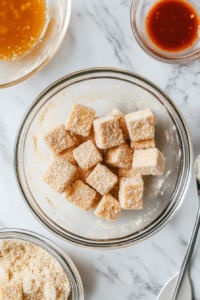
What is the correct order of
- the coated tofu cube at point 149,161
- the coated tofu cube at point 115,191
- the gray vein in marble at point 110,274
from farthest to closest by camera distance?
the gray vein in marble at point 110,274 → the coated tofu cube at point 115,191 → the coated tofu cube at point 149,161

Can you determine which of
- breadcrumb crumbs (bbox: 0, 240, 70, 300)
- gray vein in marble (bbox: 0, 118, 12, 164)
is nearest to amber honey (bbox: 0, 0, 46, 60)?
gray vein in marble (bbox: 0, 118, 12, 164)

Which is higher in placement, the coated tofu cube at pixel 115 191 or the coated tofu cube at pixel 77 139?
the coated tofu cube at pixel 77 139

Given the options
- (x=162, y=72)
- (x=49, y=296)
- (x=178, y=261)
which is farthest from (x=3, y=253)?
(x=162, y=72)

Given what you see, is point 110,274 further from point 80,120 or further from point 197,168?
point 80,120

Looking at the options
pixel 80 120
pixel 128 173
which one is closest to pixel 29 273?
pixel 128 173

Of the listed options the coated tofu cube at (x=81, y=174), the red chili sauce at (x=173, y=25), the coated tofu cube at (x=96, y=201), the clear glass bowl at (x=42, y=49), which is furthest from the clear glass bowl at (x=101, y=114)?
the red chili sauce at (x=173, y=25)

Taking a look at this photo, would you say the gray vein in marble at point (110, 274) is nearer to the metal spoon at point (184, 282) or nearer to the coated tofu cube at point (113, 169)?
the metal spoon at point (184, 282)

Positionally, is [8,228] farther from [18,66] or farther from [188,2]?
[188,2]

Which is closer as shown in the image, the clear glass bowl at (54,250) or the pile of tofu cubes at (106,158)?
the pile of tofu cubes at (106,158)
